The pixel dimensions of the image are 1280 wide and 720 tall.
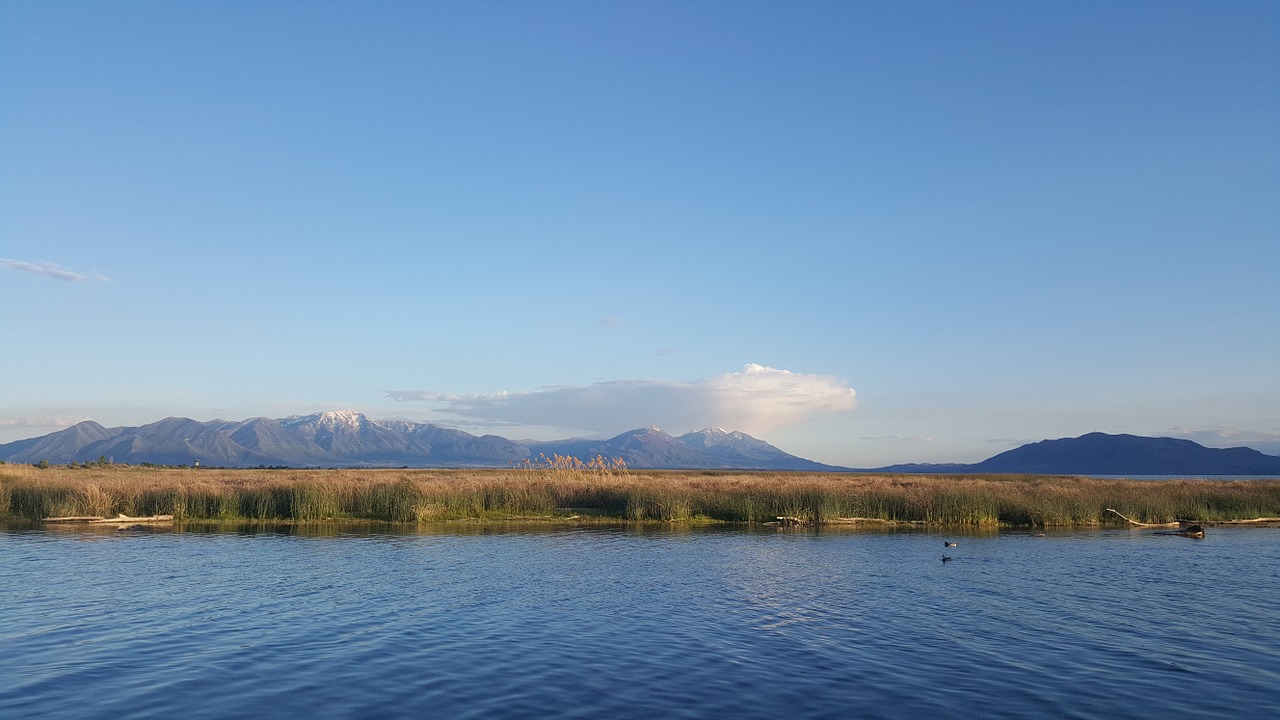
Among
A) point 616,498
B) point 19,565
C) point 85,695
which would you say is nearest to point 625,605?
point 85,695

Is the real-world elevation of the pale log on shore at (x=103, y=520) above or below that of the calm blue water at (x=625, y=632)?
above

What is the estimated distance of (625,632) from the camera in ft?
58.1

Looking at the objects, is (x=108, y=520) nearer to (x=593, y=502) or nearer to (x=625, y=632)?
(x=593, y=502)

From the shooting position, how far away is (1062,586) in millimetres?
23719

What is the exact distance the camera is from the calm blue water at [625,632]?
1310 cm

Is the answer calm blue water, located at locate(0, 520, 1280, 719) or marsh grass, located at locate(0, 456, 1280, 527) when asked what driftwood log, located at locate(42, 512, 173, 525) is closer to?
marsh grass, located at locate(0, 456, 1280, 527)

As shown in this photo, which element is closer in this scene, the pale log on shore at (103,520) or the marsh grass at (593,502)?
the pale log on shore at (103,520)

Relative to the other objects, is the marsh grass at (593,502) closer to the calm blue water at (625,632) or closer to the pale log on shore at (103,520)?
the pale log on shore at (103,520)

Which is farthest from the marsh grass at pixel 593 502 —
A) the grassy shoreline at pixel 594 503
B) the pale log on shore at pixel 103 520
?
the pale log on shore at pixel 103 520

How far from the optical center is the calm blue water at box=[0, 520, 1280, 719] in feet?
43.0

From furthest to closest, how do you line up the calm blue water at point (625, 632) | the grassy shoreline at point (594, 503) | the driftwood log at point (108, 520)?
1. the grassy shoreline at point (594, 503)
2. the driftwood log at point (108, 520)
3. the calm blue water at point (625, 632)

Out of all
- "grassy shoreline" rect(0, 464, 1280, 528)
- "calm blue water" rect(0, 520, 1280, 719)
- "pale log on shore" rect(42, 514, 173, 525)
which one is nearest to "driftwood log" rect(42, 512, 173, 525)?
"pale log on shore" rect(42, 514, 173, 525)

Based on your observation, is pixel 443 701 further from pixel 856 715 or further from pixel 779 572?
pixel 779 572

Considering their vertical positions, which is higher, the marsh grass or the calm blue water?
the marsh grass
